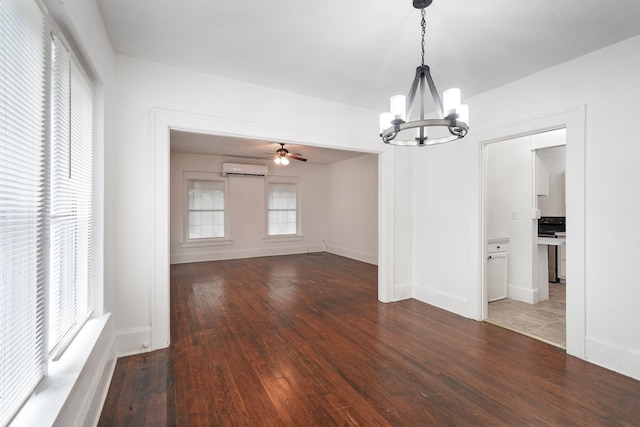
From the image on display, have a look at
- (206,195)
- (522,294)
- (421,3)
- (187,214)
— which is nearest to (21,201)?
(421,3)

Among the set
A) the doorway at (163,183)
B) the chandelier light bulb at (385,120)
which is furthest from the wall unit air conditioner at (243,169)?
the chandelier light bulb at (385,120)

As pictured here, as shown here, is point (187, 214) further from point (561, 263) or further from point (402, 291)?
point (561, 263)

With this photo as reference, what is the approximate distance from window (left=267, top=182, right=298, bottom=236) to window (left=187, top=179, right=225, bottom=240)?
127 cm

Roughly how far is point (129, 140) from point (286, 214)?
5.87 metres

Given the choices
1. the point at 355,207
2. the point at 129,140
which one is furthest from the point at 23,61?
the point at 355,207

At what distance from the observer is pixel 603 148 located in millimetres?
2535

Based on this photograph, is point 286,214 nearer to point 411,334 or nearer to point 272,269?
point 272,269

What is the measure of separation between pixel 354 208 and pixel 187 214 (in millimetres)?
4195

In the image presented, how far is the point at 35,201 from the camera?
4.35 feet

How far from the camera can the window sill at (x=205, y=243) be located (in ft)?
23.4

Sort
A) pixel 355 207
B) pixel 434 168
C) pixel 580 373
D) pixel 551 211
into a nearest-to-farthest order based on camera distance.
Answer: pixel 580 373 < pixel 434 168 < pixel 551 211 < pixel 355 207

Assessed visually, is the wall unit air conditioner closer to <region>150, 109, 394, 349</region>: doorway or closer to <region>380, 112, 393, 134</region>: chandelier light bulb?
<region>150, 109, 394, 349</region>: doorway

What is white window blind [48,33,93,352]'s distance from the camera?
61.8 inches

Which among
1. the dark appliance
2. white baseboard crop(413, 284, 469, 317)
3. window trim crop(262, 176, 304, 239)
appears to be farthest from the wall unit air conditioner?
the dark appliance
